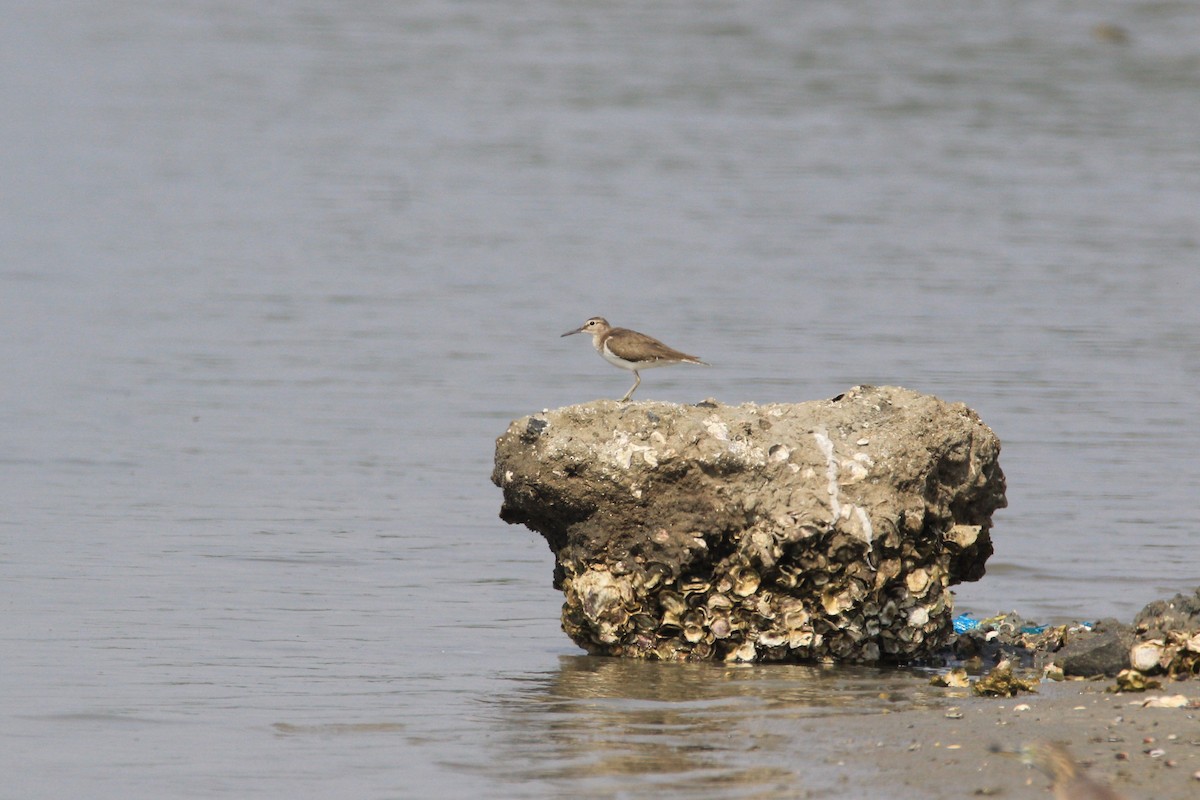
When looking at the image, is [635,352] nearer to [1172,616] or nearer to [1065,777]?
[1172,616]

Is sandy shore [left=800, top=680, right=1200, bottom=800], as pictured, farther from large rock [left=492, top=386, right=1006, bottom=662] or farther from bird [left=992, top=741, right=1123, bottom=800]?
large rock [left=492, top=386, right=1006, bottom=662]

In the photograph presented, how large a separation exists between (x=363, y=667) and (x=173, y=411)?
7.93 meters

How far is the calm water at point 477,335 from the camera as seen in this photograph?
388 inches

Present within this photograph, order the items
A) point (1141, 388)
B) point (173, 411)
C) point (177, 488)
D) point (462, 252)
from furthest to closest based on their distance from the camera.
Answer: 1. point (462, 252)
2. point (1141, 388)
3. point (173, 411)
4. point (177, 488)

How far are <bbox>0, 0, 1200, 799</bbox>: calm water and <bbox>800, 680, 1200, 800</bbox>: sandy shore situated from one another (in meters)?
0.25

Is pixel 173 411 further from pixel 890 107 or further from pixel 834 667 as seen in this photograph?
pixel 890 107

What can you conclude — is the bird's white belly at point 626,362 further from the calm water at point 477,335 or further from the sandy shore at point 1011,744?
the sandy shore at point 1011,744

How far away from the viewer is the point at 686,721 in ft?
30.9

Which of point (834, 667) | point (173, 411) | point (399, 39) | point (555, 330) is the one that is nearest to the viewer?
point (834, 667)

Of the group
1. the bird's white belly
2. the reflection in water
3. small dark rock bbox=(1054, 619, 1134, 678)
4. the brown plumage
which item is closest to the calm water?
the reflection in water

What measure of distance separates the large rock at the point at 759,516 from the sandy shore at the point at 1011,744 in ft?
3.14

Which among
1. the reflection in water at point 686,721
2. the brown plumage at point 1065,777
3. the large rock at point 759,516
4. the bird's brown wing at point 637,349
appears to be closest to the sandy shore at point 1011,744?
the reflection in water at point 686,721

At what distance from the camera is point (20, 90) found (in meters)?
39.7

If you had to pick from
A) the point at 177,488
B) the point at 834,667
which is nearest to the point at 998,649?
the point at 834,667
